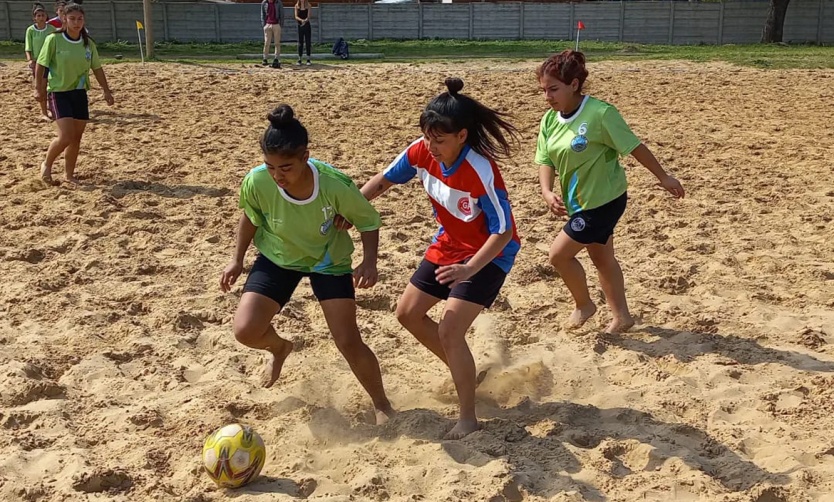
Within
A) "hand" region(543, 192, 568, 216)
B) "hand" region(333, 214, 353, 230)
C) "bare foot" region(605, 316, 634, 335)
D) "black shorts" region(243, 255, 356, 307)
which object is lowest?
"bare foot" region(605, 316, 634, 335)

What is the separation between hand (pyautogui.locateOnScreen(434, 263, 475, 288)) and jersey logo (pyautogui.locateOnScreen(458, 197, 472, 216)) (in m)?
0.29

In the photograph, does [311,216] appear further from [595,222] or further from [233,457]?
[595,222]

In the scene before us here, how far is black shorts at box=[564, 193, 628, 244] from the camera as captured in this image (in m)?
5.07

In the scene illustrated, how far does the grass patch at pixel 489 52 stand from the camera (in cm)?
2058

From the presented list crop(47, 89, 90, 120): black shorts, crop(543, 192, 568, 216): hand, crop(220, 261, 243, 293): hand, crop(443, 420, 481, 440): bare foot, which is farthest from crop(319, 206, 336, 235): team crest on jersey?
crop(47, 89, 90, 120): black shorts

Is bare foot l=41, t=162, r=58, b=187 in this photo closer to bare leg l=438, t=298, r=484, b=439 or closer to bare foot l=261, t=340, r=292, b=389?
bare foot l=261, t=340, r=292, b=389

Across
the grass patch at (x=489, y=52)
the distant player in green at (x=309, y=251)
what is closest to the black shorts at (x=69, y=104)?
the distant player in green at (x=309, y=251)

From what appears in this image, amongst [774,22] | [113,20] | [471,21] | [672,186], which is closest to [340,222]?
[672,186]

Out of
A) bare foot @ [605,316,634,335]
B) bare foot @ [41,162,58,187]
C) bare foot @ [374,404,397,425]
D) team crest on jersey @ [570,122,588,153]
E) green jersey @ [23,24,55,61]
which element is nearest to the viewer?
bare foot @ [374,404,397,425]

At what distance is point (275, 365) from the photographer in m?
4.56

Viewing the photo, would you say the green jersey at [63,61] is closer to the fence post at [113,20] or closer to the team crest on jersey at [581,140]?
the team crest on jersey at [581,140]

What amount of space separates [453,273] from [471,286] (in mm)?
272

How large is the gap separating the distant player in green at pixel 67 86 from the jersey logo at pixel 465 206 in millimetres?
5720

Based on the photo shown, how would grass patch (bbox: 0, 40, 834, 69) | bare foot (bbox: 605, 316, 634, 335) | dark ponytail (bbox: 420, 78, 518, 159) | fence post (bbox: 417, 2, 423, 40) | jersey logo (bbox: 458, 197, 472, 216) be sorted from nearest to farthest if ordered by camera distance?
dark ponytail (bbox: 420, 78, 518, 159)
jersey logo (bbox: 458, 197, 472, 216)
bare foot (bbox: 605, 316, 634, 335)
grass patch (bbox: 0, 40, 834, 69)
fence post (bbox: 417, 2, 423, 40)
